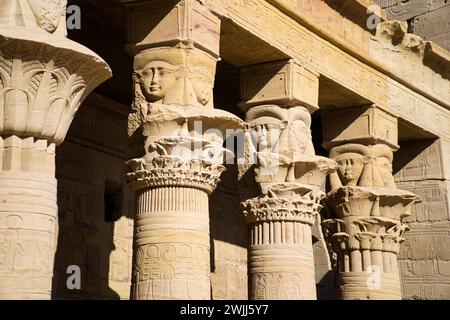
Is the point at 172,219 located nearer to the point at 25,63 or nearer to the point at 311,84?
the point at 25,63

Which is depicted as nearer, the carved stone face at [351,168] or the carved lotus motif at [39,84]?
the carved lotus motif at [39,84]

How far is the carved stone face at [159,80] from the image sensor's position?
8.68 metres

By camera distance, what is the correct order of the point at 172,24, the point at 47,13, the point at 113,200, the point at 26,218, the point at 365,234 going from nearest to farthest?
the point at 26,218 < the point at 47,13 < the point at 172,24 < the point at 365,234 < the point at 113,200

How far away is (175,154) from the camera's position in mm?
8336

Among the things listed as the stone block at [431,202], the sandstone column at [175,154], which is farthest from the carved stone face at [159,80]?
the stone block at [431,202]

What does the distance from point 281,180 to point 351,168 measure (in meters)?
2.45

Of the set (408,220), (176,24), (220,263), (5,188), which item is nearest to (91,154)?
(220,263)

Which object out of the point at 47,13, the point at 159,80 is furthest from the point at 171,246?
the point at 47,13

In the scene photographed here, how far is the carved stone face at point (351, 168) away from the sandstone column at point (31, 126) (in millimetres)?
6394

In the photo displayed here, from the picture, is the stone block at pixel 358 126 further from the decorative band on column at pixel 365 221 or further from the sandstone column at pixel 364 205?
the decorative band on column at pixel 365 221

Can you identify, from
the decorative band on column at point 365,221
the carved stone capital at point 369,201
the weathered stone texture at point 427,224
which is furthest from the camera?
the weathered stone texture at point 427,224

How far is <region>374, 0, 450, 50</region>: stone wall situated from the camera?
1553 cm

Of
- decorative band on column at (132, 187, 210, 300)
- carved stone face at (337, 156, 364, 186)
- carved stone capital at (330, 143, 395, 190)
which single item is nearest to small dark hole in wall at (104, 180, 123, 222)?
carved stone capital at (330, 143, 395, 190)

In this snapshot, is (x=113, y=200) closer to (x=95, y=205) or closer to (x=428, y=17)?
(x=95, y=205)
